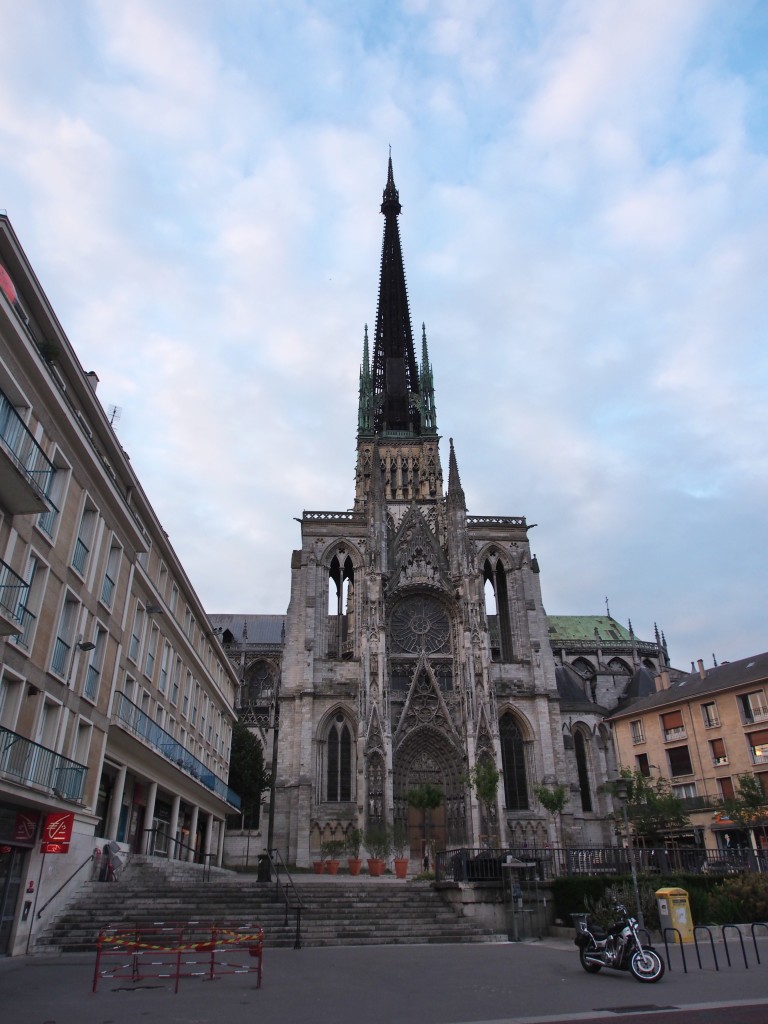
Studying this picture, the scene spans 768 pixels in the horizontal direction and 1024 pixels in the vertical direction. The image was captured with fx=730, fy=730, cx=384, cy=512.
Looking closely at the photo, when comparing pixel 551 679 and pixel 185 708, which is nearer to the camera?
pixel 185 708

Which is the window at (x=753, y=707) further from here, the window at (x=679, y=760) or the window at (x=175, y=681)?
the window at (x=175, y=681)

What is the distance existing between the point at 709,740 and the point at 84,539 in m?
32.1

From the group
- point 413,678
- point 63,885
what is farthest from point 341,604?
point 63,885

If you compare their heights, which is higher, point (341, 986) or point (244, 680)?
point (244, 680)

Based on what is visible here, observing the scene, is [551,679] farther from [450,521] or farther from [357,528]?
[357,528]

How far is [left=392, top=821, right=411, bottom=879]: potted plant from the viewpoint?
3062cm

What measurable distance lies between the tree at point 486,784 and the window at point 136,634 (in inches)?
731

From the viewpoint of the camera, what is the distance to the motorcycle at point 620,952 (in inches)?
374

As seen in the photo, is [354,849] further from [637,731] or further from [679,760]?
[679,760]

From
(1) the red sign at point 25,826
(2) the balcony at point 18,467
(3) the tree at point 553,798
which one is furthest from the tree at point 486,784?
(2) the balcony at point 18,467

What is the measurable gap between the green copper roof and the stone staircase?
1723 inches

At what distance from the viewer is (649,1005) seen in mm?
7793

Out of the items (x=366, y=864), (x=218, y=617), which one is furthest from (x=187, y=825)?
(x=218, y=617)

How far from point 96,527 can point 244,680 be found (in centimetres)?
3842
